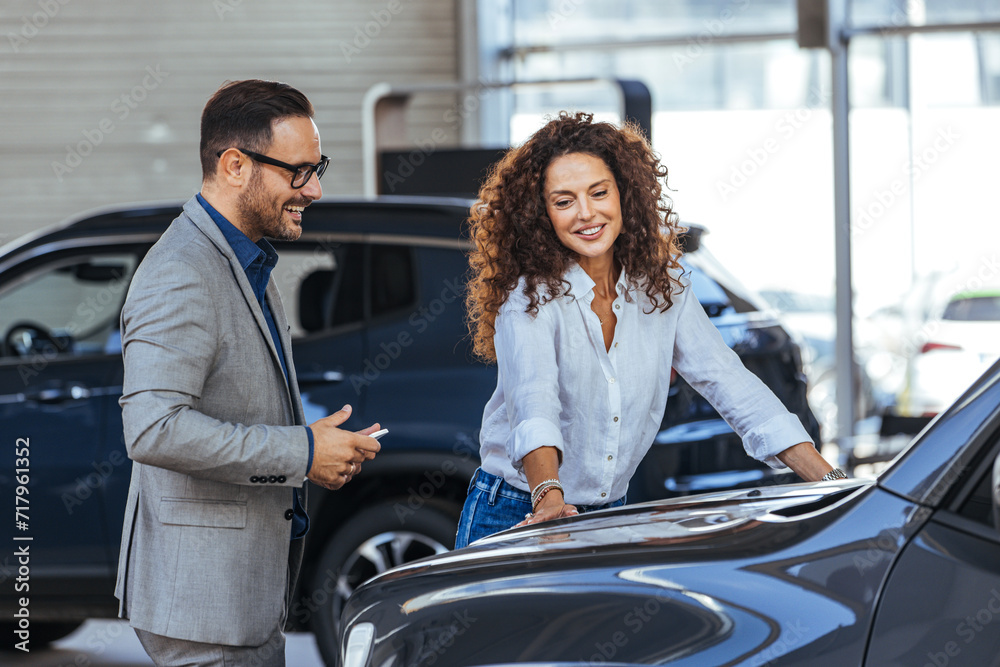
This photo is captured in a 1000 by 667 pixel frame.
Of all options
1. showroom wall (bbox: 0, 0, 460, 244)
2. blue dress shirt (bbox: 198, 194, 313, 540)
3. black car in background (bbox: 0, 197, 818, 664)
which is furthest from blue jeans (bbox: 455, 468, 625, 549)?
showroom wall (bbox: 0, 0, 460, 244)

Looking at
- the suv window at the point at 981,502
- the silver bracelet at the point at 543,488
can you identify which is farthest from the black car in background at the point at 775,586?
the silver bracelet at the point at 543,488

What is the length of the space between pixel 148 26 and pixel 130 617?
8.14 m

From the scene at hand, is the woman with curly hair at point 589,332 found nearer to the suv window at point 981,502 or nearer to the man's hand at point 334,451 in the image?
the man's hand at point 334,451

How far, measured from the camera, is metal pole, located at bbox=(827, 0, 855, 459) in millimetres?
8320

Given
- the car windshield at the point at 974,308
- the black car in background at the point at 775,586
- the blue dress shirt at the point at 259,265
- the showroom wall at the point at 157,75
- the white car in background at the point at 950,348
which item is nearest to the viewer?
the black car in background at the point at 775,586

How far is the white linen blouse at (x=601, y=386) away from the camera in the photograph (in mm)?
2359

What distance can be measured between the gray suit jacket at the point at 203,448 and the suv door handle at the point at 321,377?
1.77 m

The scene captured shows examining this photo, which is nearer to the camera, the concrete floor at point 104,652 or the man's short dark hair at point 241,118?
the man's short dark hair at point 241,118

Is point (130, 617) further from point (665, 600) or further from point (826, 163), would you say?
point (826, 163)

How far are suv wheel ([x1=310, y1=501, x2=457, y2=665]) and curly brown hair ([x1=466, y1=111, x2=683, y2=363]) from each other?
1.71 m

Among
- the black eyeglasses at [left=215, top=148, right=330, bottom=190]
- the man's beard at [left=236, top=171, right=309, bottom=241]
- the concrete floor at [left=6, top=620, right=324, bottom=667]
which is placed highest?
the black eyeglasses at [left=215, top=148, right=330, bottom=190]

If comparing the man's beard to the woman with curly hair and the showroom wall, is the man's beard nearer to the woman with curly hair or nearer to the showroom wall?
the woman with curly hair

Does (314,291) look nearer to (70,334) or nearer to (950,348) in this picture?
(70,334)

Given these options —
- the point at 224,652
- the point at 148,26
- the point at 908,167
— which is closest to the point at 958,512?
the point at 224,652
